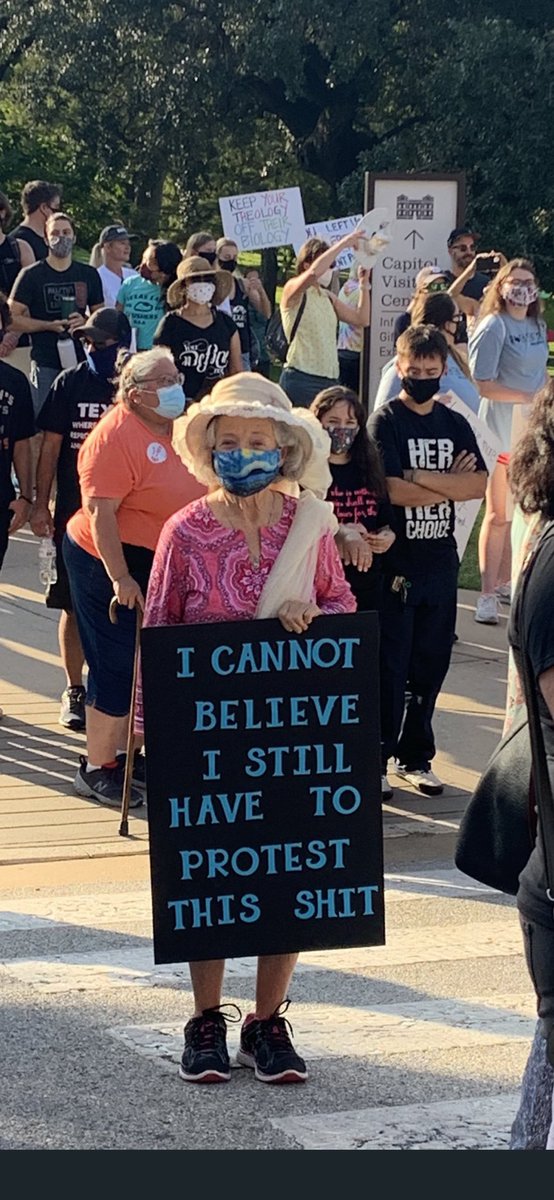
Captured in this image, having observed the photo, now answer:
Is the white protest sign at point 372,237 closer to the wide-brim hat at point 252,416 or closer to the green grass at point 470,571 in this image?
the green grass at point 470,571

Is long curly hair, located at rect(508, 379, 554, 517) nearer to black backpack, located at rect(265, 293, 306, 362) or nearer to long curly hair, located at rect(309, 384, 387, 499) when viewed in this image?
long curly hair, located at rect(309, 384, 387, 499)

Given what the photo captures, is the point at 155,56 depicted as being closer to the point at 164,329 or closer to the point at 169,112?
the point at 169,112

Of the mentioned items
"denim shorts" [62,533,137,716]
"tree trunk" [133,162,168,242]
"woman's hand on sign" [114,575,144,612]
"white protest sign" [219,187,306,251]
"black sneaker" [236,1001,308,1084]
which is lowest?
"black sneaker" [236,1001,308,1084]

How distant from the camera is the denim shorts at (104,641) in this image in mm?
7922

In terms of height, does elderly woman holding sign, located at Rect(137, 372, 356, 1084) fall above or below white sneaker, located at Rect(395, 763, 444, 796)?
above

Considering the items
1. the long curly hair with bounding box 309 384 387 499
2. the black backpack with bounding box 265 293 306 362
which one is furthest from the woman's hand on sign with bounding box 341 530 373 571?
the black backpack with bounding box 265 293 306 362

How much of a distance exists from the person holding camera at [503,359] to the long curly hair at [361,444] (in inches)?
132

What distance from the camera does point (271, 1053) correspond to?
494 centimetres

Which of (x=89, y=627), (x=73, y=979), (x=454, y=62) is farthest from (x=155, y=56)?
(x=73, y=979)

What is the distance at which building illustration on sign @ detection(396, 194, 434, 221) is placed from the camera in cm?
1331

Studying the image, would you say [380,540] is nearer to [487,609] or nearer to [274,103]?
[487,609]

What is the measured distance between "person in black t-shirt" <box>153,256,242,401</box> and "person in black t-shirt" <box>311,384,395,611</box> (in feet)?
8.61

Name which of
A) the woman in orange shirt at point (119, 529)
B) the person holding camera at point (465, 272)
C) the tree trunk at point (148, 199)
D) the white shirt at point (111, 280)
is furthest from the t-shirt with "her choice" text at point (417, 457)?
the tree trunk at point (148, 199)

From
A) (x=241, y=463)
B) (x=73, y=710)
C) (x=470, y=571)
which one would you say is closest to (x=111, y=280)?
(x=470, y=571)
